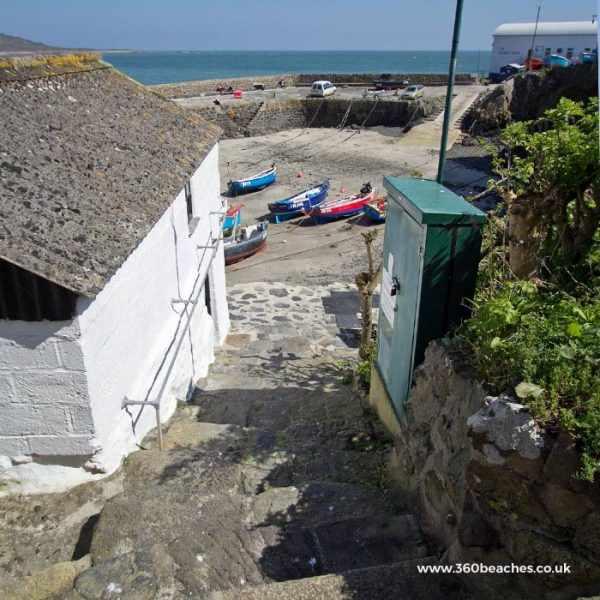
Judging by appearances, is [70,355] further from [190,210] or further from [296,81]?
[296,81]

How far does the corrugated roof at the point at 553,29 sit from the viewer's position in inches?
2911

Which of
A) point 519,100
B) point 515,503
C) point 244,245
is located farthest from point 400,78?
point 515,503

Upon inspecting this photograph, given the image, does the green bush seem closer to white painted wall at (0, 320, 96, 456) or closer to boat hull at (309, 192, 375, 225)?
white painted wall at (0, 320, 96, 456)

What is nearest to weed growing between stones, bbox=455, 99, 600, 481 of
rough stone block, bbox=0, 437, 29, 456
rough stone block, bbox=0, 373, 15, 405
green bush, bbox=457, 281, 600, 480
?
green bush, bbox=457, 281, 600, 480

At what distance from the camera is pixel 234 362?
1336cm

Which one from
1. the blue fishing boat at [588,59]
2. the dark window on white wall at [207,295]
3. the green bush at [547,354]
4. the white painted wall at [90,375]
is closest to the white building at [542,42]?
the blue fishing boat at [588,59]

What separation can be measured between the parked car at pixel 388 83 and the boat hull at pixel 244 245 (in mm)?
39222

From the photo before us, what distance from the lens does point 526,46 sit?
243ft

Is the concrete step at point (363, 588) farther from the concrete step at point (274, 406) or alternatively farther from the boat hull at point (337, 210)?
the boat hull at point (337, 210)

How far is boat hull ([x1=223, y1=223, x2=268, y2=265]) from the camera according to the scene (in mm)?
25172

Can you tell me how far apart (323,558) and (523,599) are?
1.58 meters

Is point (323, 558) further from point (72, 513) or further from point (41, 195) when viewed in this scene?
point (41, 195)

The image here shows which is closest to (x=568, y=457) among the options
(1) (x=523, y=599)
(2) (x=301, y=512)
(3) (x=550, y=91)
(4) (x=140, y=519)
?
(1) (x=523, y=599)

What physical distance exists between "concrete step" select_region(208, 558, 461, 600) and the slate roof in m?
3.08
